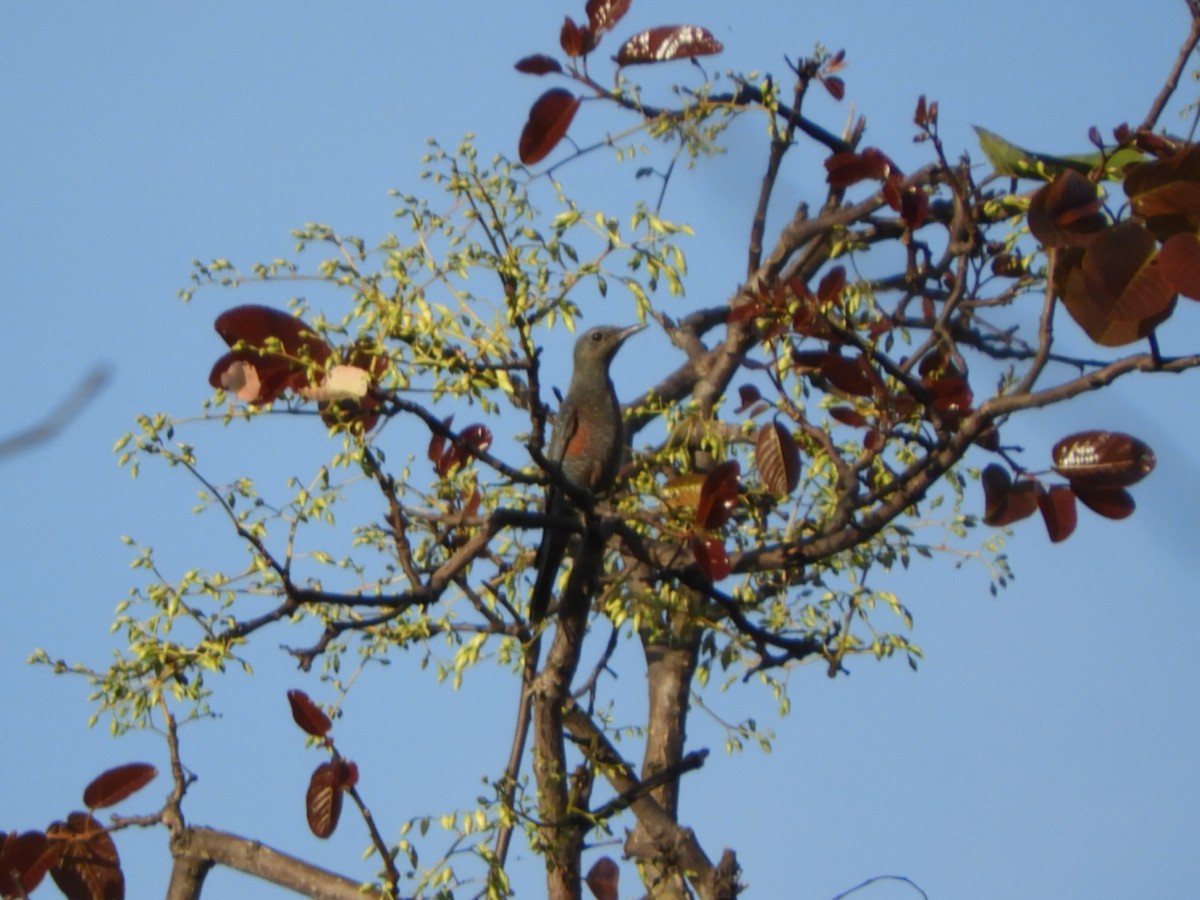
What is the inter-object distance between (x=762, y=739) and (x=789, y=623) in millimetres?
338

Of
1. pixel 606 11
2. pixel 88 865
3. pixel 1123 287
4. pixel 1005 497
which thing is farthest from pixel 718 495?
pixel 88 865

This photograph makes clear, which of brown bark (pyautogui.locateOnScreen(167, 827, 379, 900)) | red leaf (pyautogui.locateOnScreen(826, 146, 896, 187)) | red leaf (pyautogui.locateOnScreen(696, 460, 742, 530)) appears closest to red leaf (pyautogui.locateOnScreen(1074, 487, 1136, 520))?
red leaf (pyautogui.locateOnScreen(696, 460, 742, 530))

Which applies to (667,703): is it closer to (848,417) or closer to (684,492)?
(684,492)

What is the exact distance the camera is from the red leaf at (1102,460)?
2.51m

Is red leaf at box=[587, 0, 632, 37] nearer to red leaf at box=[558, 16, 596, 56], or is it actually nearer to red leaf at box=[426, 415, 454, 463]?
red leaf at box=[558, 16, 596, 56]

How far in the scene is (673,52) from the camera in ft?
10.4

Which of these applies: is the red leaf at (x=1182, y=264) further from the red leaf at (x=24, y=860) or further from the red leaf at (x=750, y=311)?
the red leaf at (x=24, y=860)

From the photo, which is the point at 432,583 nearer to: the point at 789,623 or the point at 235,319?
the point at 235,319

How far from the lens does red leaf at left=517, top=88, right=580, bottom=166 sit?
117 inches

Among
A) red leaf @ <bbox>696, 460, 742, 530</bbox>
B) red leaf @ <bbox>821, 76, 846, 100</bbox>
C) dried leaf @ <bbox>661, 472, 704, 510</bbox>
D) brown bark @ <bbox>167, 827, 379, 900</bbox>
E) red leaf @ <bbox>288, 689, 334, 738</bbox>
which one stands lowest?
brown bark @ <bbox>167, 827, 379, 900</bbox>

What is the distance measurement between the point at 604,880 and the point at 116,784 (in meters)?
1.10

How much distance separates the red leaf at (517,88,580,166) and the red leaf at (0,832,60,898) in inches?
68.1

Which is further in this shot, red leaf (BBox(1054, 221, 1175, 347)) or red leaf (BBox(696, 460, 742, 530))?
red leaf (BBox(696, 460, 742, 530))

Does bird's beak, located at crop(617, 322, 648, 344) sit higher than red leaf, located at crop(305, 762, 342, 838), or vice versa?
bird's beak, located at crop(617, 322, 648, 344)
